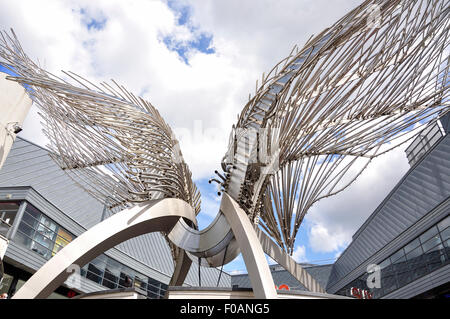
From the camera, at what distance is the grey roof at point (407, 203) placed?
17.2 m

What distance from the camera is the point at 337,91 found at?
6.13 metres

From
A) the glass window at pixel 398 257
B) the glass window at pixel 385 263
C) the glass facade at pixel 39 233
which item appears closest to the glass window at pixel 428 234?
the glass window at pixel 398 257

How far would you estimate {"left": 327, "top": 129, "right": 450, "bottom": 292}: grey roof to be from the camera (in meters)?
17.2

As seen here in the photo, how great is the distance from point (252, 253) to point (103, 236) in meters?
2.68

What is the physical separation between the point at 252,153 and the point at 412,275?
16.2 metres

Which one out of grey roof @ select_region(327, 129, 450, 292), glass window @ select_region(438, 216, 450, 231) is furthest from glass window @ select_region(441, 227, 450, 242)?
grey roof @ select_region(327, 129, 450, 292)

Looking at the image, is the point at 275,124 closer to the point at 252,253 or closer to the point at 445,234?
the point at 252,253

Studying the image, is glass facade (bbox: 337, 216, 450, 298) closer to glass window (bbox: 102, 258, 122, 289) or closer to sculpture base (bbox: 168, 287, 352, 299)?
sculpture base (bbox: 168, 287, 352, 299)

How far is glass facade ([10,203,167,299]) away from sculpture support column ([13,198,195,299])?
7285 mm

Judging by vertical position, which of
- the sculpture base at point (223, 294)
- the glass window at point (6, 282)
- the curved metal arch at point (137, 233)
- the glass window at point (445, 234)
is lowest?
the sculpture base at point (223, 294)

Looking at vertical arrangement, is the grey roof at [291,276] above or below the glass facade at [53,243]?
above

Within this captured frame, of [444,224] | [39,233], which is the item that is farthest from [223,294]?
[39,233]

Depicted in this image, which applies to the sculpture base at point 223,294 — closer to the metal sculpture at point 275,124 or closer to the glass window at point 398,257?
the metal sculpture at point 275,124
